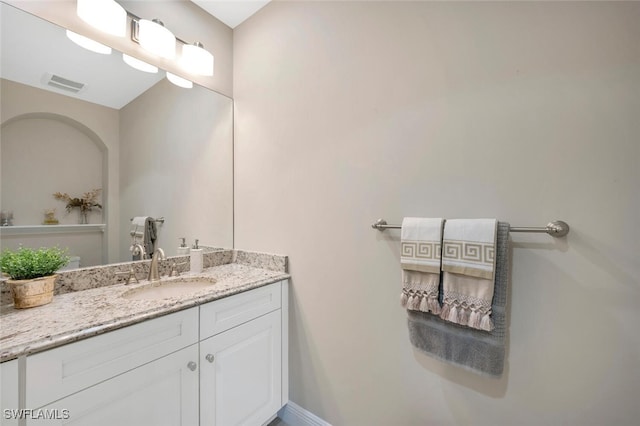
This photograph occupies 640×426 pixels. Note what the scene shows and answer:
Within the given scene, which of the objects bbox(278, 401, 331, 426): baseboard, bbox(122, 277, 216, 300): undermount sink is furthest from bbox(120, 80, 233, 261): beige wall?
bbox(278, 401, 331, 426): baseboard

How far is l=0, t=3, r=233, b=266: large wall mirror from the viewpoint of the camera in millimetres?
1067

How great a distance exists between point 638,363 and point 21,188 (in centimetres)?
226

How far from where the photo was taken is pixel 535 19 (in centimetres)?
91

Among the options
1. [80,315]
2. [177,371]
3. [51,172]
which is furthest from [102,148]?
[177,371]

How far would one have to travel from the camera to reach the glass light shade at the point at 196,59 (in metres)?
1.59

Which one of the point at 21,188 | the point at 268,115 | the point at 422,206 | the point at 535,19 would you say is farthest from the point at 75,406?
the point at 535,19

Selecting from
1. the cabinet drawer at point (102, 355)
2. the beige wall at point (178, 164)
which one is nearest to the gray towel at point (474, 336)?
the cabinet drawer at point (102, 355)

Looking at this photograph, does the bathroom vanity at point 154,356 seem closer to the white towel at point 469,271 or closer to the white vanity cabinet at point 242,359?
the white vanity cabinet at point 242,359

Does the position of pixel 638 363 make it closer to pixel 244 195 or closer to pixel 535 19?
pixel 535 19

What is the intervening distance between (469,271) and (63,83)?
6.15ft

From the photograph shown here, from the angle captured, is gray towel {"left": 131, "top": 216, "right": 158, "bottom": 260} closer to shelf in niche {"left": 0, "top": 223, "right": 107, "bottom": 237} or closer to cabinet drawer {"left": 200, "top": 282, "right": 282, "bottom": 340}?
shelf in niche {"left": 0, "top": 223, "right": 107, "bottom": 237}

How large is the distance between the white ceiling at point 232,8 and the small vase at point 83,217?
141cm

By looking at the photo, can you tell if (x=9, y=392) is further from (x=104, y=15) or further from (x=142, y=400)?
(x=104, y=15)

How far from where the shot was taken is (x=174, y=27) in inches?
61.9
